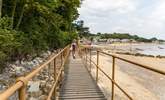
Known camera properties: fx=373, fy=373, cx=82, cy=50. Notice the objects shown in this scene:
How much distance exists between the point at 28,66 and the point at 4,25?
996cm

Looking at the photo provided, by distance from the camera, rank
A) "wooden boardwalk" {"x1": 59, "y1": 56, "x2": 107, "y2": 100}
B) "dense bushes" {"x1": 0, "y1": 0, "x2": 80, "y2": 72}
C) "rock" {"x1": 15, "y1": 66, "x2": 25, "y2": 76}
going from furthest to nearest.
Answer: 1. "rock" {"x1": 15, "y1": 66, "x2": 25, "y2": 76}
2. "dense bushes" {"x1": 0, "y1": 0, "x2": 80, "y2": 72}
3. "wooden boardwalk" {"x1": 59, "y1": 56, "x2": 107, "y2": 100}

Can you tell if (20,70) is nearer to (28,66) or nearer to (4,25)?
(28,66)

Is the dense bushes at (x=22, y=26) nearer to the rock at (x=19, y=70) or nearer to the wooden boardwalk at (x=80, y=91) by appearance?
the rock at (x=19, y=70)

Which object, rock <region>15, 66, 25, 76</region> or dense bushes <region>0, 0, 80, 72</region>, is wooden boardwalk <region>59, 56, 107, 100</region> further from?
rock <region>15, 66, 25, 76</region>

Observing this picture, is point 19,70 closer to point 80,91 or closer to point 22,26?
point 22,26

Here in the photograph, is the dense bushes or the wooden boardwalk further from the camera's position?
the dense bushes

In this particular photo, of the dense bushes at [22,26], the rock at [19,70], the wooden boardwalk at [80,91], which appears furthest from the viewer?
the rock at [19,70]

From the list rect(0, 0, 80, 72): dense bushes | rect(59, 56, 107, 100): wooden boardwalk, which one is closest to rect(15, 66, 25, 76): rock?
rect(0, 0, 80, 72): dense bushes

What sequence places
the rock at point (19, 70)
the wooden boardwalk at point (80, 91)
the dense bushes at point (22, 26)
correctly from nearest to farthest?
1. the wooden boardwalk at point (80, 91)
2. the dense bushes at point (22, 26)
3. the rock at point (19, 70)

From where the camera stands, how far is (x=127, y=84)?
78.6ft

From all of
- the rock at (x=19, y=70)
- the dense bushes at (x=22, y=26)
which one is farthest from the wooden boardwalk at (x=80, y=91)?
the rock at (x=19, y=70)

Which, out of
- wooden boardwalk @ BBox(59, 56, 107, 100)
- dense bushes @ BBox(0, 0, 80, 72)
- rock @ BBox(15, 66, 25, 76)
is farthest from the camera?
rock @ BBox(15, 66, 25, 76)

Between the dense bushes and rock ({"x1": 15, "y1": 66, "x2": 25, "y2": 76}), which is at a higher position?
the dense bushes

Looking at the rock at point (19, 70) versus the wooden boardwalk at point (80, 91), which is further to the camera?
the rock at point (19, 70)
